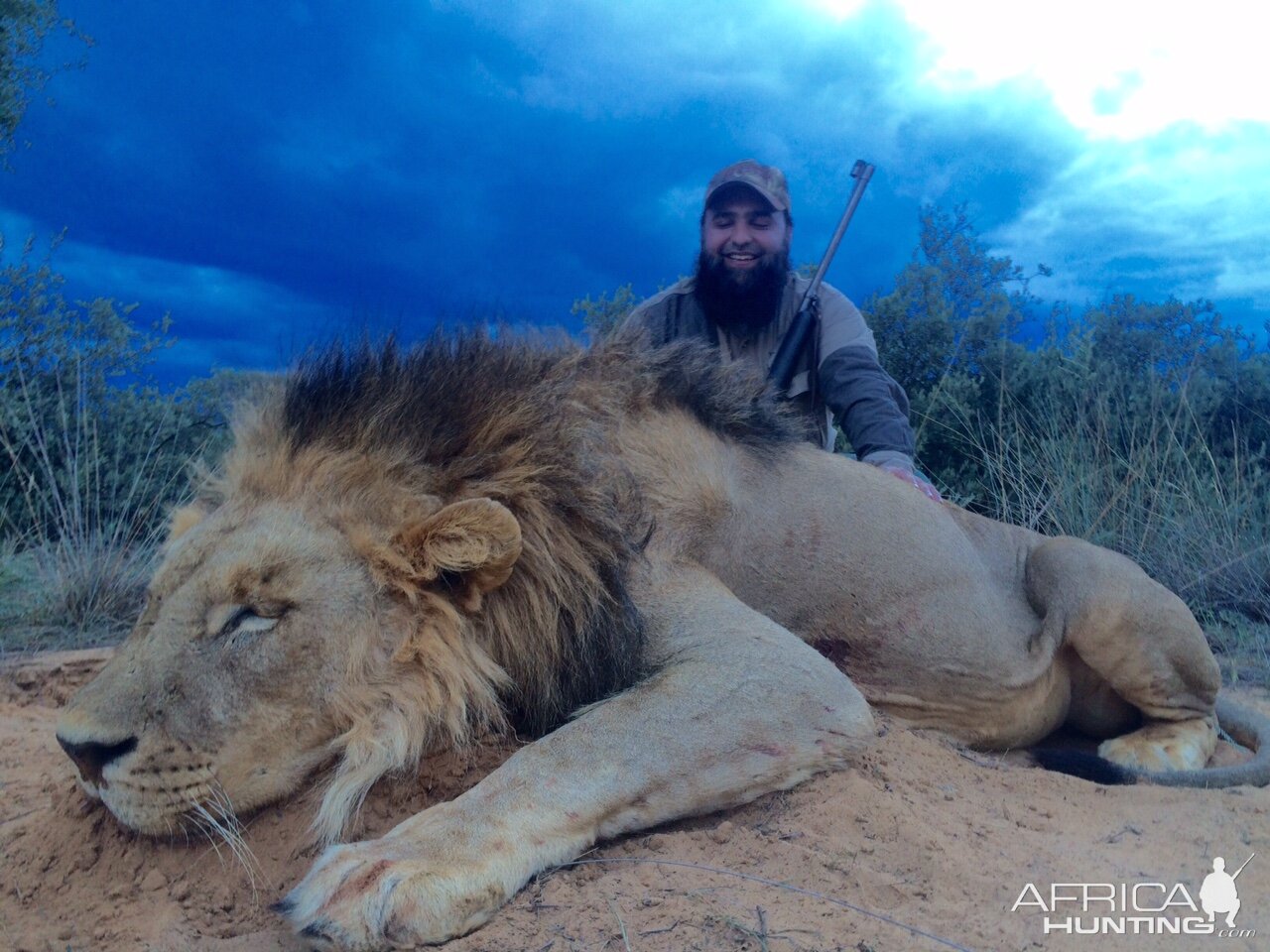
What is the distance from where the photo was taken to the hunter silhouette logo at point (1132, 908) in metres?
2.01

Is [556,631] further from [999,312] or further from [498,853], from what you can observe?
[999,312]

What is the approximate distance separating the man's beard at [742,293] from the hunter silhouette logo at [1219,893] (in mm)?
4469

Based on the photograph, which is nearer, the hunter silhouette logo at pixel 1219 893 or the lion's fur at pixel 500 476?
the hunter silhouette logo at pixel 1219 893

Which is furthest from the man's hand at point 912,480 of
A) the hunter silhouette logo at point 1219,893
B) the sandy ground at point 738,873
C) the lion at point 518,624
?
the hunter silhouette logo at point 1219,893

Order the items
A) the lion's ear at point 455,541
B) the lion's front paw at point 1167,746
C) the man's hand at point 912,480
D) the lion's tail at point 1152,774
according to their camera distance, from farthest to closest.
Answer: the man's hand at point 912,480 → the lion's front paw at point 1167,746 → the lion's tail at point 1152,774 → the lion's ear at point 455,541

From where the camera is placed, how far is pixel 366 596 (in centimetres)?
236

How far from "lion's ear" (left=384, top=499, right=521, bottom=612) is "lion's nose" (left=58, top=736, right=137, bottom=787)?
2.19 ft

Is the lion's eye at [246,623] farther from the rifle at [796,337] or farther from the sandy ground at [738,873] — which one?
the rifle at [796,337]

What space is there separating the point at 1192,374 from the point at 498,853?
9281 mm

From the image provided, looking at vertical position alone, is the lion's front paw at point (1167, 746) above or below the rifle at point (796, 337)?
below

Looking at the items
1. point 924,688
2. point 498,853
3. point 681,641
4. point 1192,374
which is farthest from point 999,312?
point 498,853

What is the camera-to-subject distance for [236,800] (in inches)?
86.1

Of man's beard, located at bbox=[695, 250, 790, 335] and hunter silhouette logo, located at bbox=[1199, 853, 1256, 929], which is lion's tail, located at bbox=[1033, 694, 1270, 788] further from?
man's beard, located at bbox=[695, 250, 790, 335]

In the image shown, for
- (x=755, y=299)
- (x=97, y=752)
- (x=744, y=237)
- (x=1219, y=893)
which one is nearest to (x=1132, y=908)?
(x=1219, y=893)
